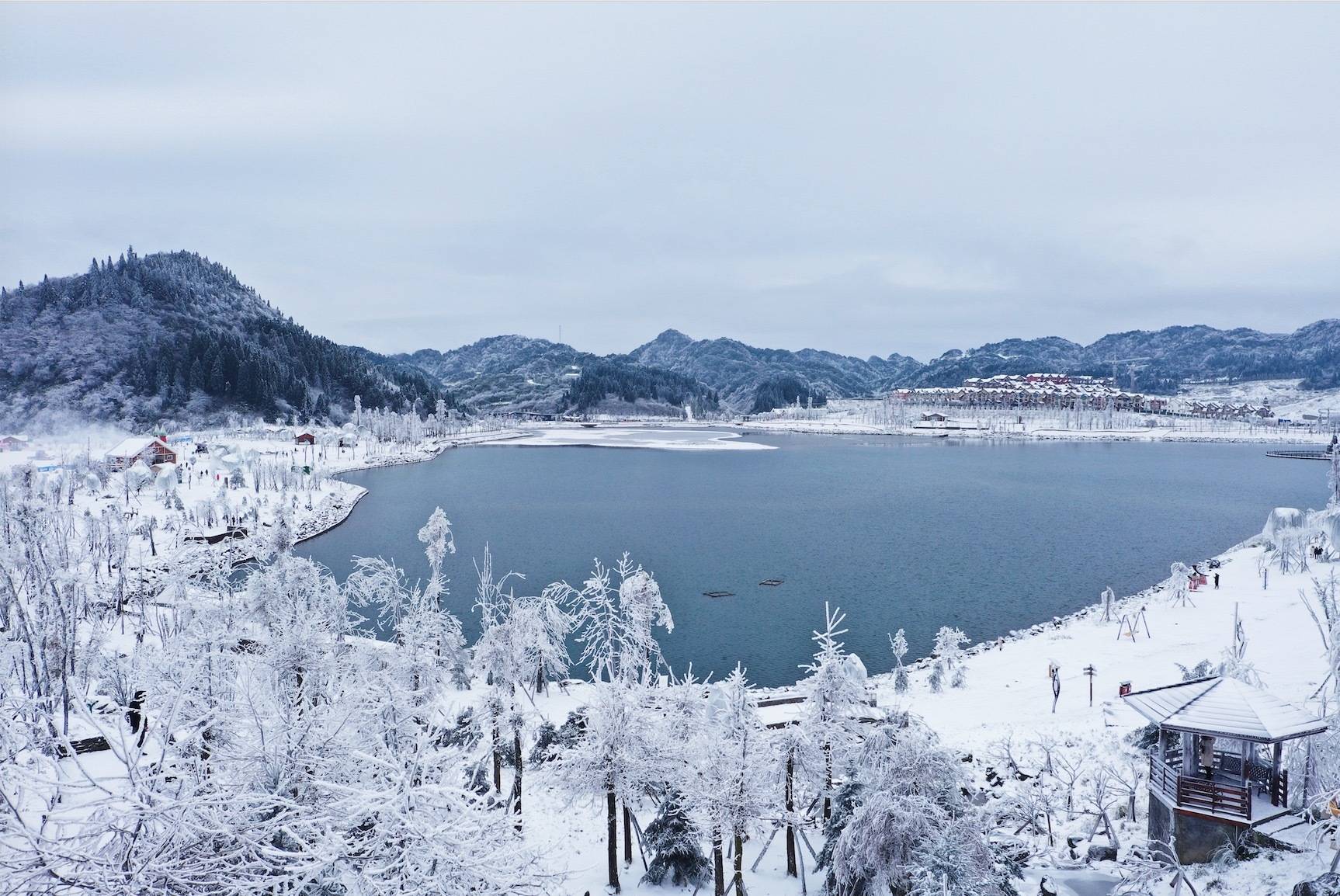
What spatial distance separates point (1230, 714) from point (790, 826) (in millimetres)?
8883

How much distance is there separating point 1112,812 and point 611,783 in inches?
446

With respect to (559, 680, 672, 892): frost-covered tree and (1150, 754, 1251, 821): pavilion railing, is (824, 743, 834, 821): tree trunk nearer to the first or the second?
(559, 680, 672, 892): frost-covered tree

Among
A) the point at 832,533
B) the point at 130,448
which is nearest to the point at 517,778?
the point at 832,533

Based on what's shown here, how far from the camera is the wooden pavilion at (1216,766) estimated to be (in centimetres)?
1290

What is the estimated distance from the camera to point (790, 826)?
52.7 ft

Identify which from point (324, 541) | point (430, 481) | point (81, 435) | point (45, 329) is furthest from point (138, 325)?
point (324, 541)

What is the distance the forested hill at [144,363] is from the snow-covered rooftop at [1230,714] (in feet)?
562

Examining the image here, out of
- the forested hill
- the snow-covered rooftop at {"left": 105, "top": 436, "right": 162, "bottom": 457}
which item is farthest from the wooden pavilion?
the forested hill

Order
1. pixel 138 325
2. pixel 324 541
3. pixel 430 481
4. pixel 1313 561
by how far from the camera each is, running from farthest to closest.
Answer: pixel 138 325, pixel 430 481, pixel 324 541, pixel 1313 561

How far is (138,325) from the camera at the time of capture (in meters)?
183

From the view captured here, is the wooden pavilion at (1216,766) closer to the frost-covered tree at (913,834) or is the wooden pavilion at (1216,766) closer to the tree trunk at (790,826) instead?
the frost-covered tree at (913,834)

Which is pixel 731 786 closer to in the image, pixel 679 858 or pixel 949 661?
pixel 679 858

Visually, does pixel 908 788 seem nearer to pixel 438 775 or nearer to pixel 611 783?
pixel 611 783

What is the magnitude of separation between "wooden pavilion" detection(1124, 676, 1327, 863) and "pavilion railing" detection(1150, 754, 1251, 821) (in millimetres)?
12
